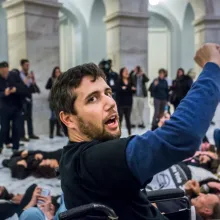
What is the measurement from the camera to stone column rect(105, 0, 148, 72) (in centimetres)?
1020

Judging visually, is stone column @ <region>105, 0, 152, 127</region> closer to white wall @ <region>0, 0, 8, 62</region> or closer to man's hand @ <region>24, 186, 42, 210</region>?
white wall @ <region>0, 0, 8, 62</region>

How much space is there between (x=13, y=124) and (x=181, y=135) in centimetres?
522

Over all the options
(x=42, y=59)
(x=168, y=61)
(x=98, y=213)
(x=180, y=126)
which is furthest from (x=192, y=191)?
(x=168, y=61)

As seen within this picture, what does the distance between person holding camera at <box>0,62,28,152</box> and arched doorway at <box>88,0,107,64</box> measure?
7609mm

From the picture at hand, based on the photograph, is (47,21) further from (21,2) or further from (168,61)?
(168,61)

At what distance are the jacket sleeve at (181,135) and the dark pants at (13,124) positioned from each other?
5038 mm

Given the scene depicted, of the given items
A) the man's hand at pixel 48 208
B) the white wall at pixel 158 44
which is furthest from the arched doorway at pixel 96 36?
the man's hand at pixel 48 208

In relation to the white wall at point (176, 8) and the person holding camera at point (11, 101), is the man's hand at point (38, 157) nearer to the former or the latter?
the person holding camera at point (11, 101)

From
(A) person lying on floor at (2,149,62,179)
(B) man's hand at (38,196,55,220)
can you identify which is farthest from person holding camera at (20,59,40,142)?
(B) man's hand at (38,196,55,220)

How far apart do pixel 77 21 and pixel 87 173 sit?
13409mm

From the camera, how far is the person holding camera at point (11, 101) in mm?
5883

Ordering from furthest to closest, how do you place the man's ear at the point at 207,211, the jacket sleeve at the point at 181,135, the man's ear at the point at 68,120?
the man's ear at the point at 207,211, the man's ear at the point at 68,120, the jacket sleeve at the point at 181,135

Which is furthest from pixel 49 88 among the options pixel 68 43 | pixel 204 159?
pixel 68 43

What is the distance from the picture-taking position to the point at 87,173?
1.18 metres
